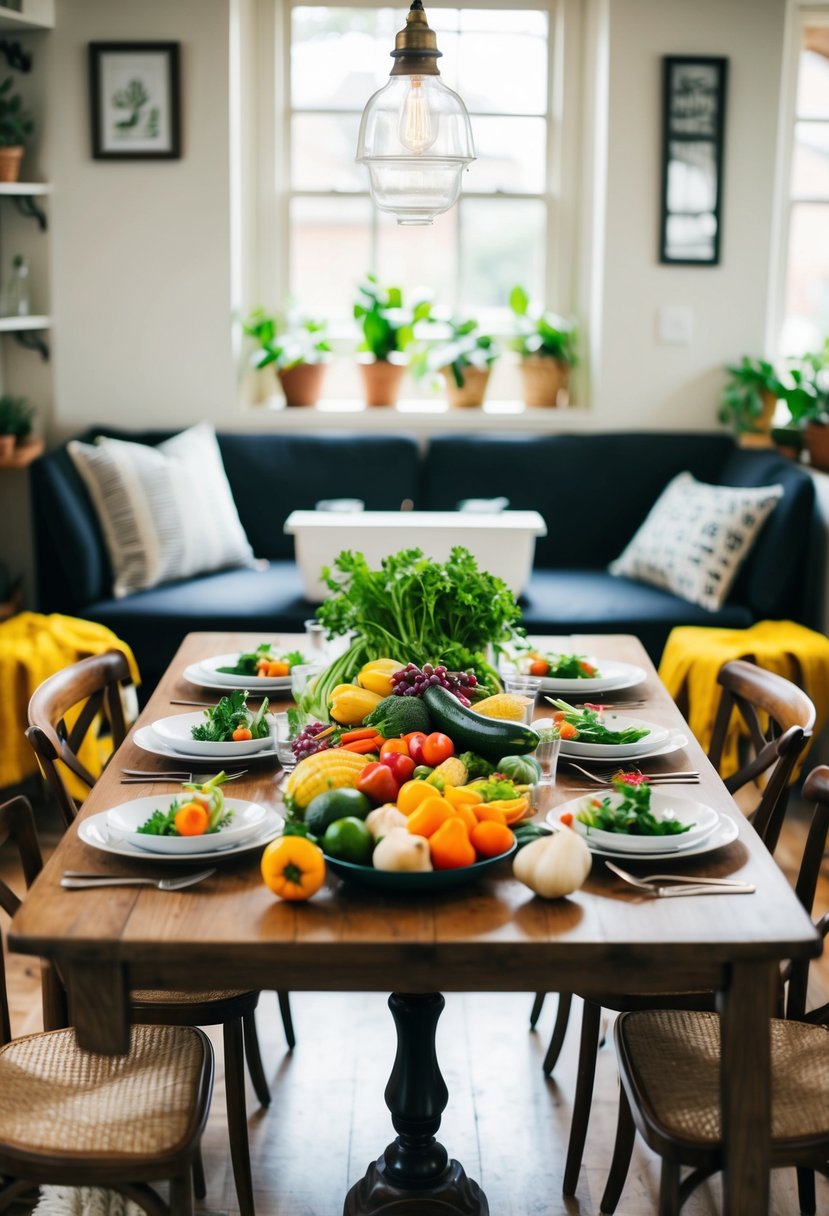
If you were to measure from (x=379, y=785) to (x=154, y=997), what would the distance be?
556mm

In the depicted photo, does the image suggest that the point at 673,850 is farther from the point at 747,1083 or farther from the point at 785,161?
the point at 785,161

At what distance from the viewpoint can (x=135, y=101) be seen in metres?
4.42

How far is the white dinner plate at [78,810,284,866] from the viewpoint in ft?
5.45

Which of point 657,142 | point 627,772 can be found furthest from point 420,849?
point 657,142

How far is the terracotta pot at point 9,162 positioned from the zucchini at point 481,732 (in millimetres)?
2995

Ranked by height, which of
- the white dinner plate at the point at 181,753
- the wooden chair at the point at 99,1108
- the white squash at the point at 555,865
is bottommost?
the wooden chair at the point at 99,1108

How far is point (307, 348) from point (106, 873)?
327 centimetres

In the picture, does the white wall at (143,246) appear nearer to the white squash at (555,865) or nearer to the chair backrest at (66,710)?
the chair backrest at (66,710)

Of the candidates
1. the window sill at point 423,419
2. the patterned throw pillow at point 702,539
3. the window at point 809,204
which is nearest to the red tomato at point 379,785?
the patterned throw pillow at point 702,539

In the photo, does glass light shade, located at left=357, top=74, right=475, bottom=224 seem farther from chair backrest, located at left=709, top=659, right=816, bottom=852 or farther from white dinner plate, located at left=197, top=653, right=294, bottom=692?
chair backrest, located at left=709, top=659, right=816, bottom=852

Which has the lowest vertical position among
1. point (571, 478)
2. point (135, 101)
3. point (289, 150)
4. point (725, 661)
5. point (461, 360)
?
point (725, 661)

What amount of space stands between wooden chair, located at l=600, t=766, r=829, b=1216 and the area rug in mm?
748

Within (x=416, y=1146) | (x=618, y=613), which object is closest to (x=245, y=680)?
(x=416, y=1146)

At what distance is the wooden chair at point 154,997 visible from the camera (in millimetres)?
1961
